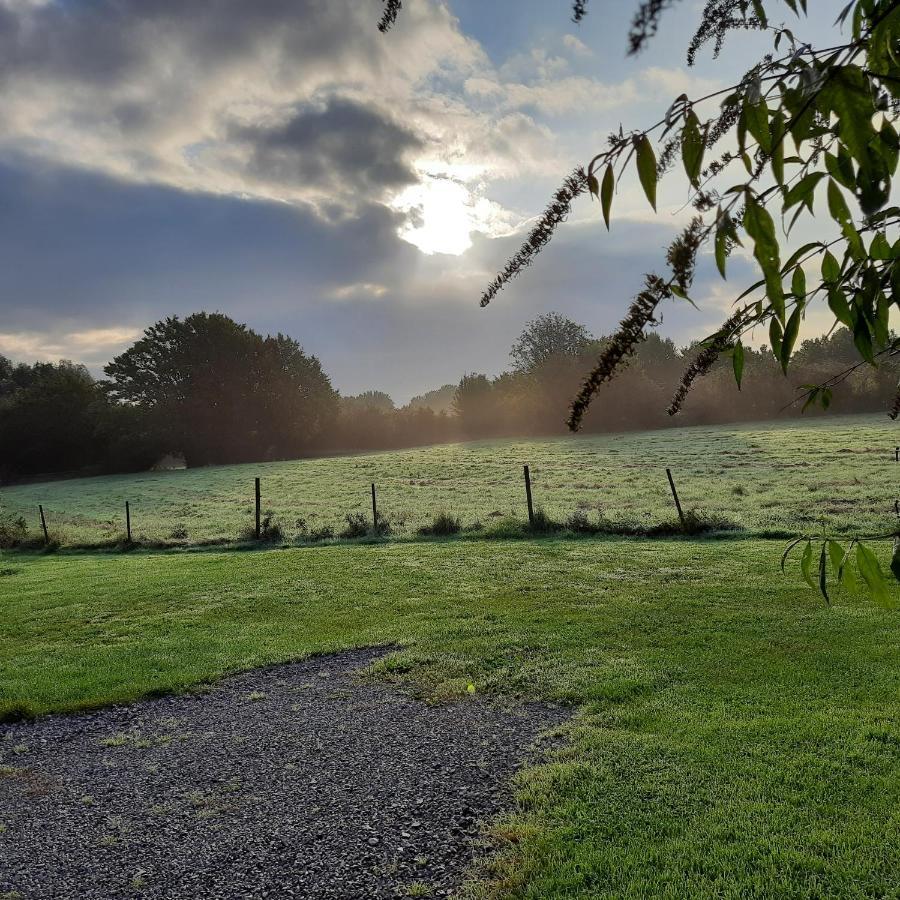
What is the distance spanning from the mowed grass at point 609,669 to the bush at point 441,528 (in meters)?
2.62

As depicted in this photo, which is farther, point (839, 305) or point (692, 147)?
point (839, 305)

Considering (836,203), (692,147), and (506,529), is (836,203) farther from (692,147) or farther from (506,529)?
(506,529)

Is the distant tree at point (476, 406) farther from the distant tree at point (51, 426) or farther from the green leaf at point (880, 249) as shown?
the green leaf at point (880, 249)

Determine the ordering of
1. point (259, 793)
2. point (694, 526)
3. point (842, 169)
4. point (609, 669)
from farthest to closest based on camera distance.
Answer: point (694, 526)
point (609, 669)
point (259, 793)
point (842, 169)

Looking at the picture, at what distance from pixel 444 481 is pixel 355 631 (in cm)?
2621

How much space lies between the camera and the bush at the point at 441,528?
1888 cm

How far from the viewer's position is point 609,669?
7.25m

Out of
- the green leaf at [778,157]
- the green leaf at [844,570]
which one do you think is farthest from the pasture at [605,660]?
the green leaf at [778,157]

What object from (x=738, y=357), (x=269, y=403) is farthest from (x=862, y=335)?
(x=269, y=403)

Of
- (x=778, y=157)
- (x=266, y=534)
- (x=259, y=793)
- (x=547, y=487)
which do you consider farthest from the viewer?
(x=547, y=487)

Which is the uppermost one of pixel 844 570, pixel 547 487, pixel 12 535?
pixel 844 570

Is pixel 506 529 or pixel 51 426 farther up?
pixel 51 426

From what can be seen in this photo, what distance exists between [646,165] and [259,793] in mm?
5560

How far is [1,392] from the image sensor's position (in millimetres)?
65062
